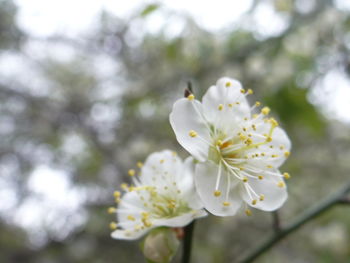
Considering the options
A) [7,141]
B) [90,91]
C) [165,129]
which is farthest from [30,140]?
[165,129]

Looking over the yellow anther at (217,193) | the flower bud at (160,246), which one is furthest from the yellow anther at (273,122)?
the flower bud at (160,246)

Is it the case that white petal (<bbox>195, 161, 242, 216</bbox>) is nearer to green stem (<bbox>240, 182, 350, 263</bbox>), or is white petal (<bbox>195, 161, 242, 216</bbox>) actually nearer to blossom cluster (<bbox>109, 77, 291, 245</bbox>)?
blossom cluster (<bbox>109, 77, 291, 245</bbox>)

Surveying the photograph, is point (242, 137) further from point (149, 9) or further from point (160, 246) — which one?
point (149, 9)

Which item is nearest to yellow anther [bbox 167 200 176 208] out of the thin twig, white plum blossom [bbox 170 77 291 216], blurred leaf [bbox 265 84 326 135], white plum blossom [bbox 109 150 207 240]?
white plum blossom [bbox 109 150 207 240]

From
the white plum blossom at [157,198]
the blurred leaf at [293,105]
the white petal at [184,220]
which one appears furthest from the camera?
the blurred leaf at [293,105]

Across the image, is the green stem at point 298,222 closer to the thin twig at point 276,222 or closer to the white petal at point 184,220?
the thin twig at point 276,222

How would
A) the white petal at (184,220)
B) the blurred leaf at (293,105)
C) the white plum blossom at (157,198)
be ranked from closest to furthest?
the white petal at (184,220), the white plum blossom at (157,198), the blurred leaf at (293,105)
